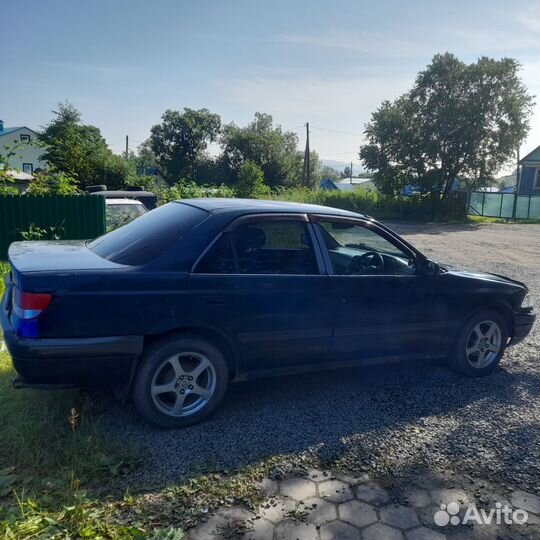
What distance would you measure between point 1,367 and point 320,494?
10.1ft

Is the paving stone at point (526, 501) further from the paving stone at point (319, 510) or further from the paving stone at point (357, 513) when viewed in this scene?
the paving stone at point (319, 510)

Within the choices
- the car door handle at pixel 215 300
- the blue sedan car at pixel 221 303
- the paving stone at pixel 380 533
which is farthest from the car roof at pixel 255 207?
the paving stone at pixel 380 533

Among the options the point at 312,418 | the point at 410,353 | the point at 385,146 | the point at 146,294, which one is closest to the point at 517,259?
the point at 410,353

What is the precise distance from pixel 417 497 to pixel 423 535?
30cm

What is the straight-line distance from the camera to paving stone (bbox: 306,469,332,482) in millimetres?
2812

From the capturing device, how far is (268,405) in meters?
3.71

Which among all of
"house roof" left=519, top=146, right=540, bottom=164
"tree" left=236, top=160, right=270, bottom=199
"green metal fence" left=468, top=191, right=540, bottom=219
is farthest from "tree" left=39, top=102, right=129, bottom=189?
"house roof" left=519, top=146, right=540, bottom=164

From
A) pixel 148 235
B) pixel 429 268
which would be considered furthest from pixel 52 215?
pixel 429 268

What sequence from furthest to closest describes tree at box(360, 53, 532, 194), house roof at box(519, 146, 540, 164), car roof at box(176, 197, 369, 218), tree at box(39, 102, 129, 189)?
1. house roof at box(519, 146, 540, 164)
2. tree at box(360, 53, 532, 194)
3. tree at box(39, 102, 129, 189)
4. car roof at box(176, 197, 369, 218)

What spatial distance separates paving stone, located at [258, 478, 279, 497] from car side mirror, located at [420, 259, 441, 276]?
2.26 metres

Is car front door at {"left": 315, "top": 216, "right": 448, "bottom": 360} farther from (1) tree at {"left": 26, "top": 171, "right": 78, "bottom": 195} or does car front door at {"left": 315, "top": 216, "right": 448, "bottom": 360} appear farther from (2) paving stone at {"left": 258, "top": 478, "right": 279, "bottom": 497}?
(1) tree at {"left": 26, "top": 171, "right": 78, "bottom": 195}

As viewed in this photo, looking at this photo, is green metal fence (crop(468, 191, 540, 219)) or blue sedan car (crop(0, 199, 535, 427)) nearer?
blue sedan car (crop(0, 199, 535, 427))

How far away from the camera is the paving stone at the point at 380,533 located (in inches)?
93.2

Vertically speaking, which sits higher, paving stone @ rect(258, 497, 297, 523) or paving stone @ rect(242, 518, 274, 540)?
paving stone @ rect(258, 497, 297, 523)
